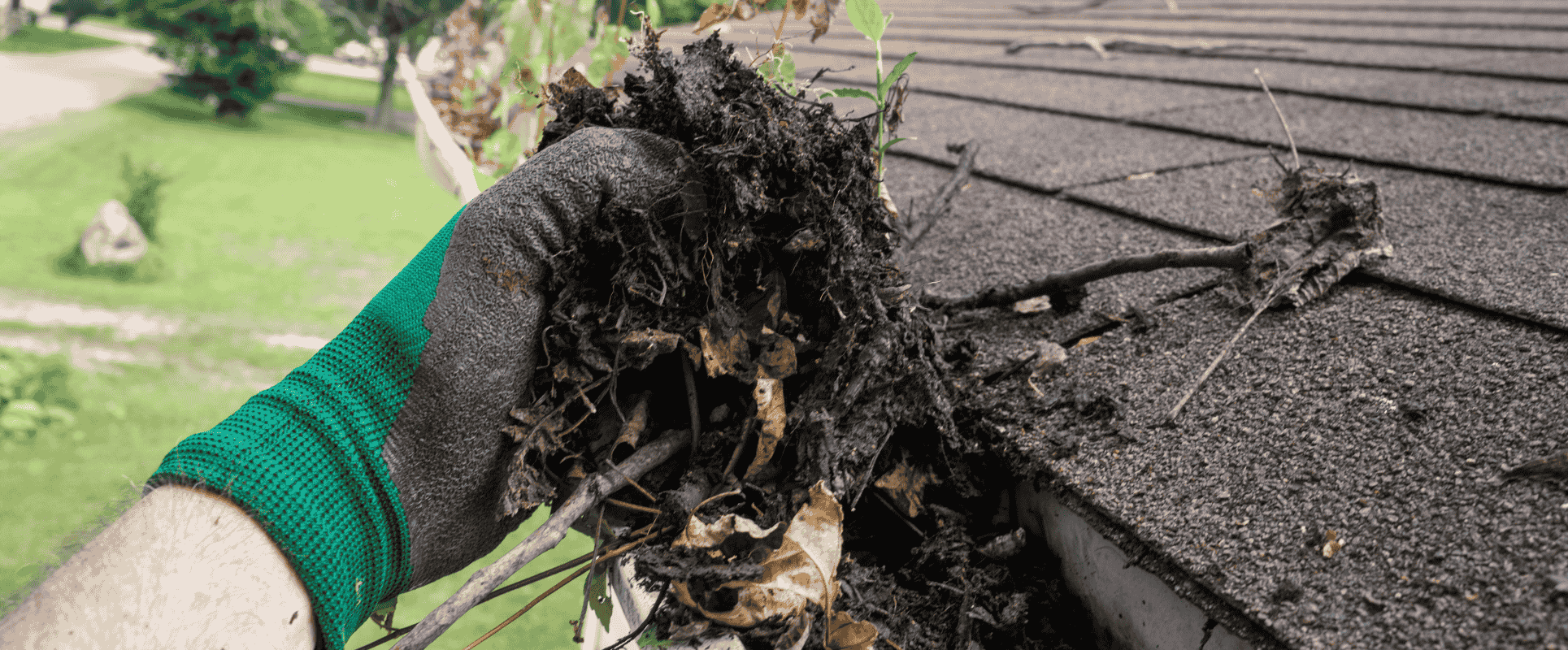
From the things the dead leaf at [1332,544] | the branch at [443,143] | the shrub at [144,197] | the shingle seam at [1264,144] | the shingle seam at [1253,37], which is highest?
the shingle seam at [1253,37]

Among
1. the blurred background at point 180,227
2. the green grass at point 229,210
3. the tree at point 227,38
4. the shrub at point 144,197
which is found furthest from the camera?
the tree at point 227,38

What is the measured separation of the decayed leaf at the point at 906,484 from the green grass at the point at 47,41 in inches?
792

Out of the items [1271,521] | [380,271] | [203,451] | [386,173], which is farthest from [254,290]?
[1271,521]

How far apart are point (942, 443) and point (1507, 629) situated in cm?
43

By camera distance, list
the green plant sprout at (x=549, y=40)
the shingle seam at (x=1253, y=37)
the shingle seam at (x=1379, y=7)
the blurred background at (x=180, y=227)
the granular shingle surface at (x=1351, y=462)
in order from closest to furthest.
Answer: the granular shingle surface at (x=1351, y=462) → the green plant sprout at (x=549, y=40) → the shingle seam at (x=1253, y=37) → the shingle seam at (x=1379, y=7) → the blurred background at (x=180, y=227)

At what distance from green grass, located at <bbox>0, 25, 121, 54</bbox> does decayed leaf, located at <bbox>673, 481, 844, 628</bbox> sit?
66.0 feet

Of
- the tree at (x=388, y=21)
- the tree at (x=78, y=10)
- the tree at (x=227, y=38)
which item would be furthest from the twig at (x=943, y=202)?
the tree at (x=78, y=10)

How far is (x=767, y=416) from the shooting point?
2.49 feet

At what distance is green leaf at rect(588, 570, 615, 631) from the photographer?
80 centimetres

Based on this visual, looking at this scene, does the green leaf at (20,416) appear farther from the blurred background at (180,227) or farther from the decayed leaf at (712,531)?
the decayed leaf at (712,531)

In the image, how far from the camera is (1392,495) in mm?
622

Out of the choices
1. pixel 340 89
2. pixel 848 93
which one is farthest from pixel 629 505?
pixel 340 89

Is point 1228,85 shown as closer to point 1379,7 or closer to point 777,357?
point 1379,7

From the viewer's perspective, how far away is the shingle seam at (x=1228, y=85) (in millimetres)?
1633
